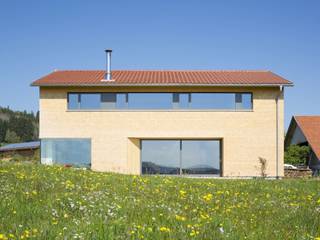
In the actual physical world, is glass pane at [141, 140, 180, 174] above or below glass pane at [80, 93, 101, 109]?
below

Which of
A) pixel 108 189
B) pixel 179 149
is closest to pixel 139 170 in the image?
pixel 179 149

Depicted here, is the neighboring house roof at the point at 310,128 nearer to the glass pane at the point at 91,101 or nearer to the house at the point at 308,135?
the house at the point at 308,135

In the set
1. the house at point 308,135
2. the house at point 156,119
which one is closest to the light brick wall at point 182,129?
the house at point 156,119

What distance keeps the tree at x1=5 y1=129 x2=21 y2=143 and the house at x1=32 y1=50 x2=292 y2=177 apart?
67.8 m

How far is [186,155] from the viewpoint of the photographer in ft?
99.3

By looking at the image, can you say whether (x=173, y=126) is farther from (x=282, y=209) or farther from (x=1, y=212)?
(x=1, y=212)

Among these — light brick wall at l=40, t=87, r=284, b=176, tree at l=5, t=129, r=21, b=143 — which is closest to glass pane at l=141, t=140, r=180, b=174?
light brick wall at l=40, t=87, r=284, b=176

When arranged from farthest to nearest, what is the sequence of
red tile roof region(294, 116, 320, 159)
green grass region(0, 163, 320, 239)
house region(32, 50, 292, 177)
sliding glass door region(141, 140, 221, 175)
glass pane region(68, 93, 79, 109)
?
red tile roof region(294, 116, 320, 159) < sliding glass door region(141, 140, 221, 175) < glass pane region(68, 93, 79, 109) < house region(32, 50, 292, 177) < green grass region(0, 163, 320, 239)

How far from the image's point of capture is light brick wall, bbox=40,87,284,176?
95.5 feet

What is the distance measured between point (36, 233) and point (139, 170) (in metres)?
24.6

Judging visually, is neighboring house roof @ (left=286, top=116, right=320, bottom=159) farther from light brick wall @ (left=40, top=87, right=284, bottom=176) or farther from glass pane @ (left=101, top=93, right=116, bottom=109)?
glass pane @ (left=101, top=93, right=116, bottom=109)

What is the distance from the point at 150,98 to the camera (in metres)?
29.5

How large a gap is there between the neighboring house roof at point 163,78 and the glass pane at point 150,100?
0.87 metres

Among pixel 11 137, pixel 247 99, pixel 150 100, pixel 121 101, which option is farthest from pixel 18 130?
pixel 247 99
